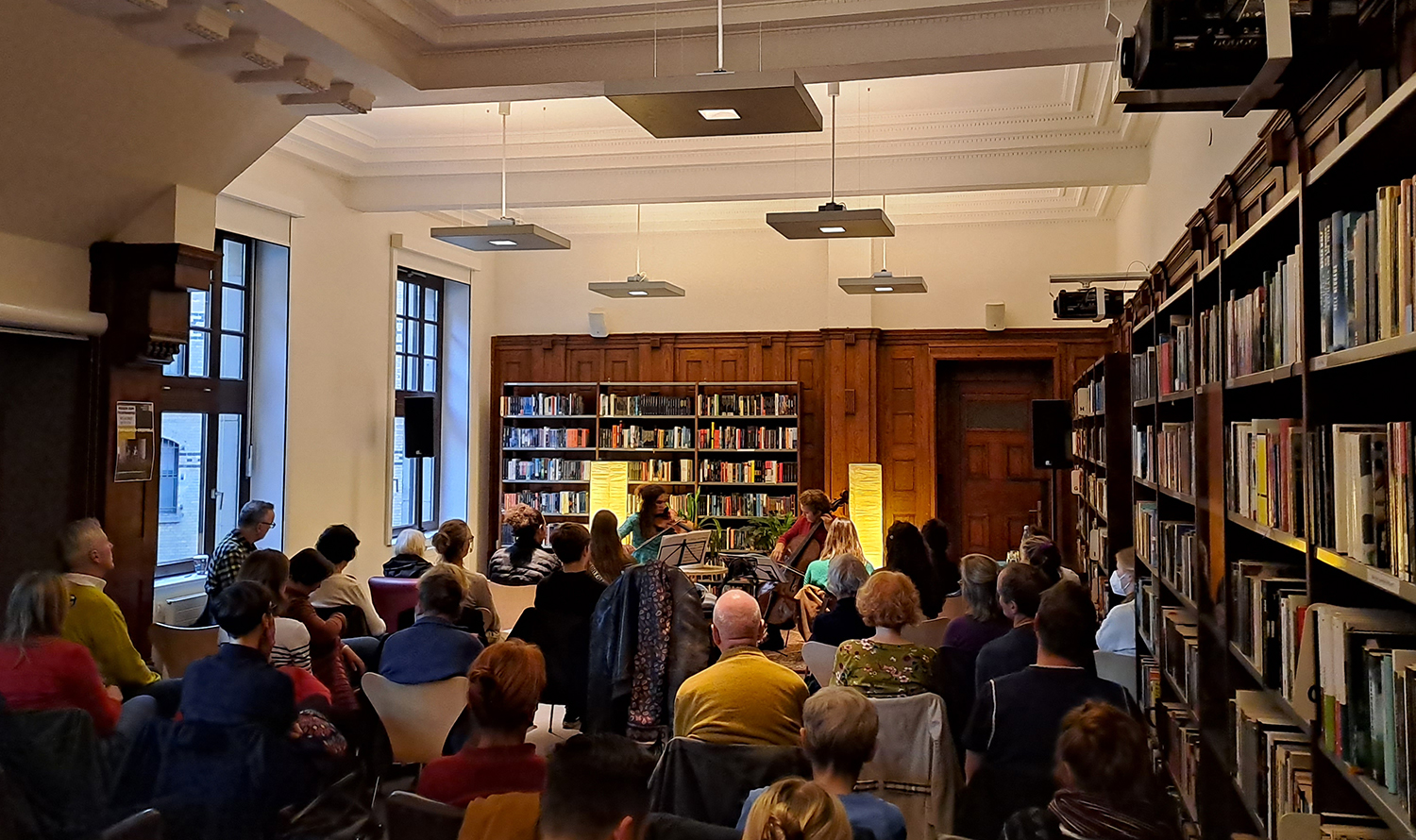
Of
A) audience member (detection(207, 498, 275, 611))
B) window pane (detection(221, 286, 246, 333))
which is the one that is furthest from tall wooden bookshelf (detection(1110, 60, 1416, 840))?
window pane (detection(221, 286, 246, 333))

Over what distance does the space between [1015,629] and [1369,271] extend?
2352 mm

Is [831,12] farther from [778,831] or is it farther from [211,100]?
[778,831]

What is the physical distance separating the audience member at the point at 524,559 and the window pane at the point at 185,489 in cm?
243

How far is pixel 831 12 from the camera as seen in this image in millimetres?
5176

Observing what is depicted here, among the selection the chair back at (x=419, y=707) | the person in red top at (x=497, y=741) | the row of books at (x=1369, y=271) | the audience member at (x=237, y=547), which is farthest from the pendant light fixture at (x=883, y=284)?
the row of books at (x=1369, y=271)

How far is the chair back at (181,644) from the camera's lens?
498cm

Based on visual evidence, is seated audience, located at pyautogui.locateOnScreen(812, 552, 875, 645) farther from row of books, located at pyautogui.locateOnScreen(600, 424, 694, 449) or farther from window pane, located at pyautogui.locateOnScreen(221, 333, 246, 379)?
row of books, located at pyautogui.locateOnScreen(600, 424, 694, 449)

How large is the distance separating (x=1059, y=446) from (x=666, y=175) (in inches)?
159

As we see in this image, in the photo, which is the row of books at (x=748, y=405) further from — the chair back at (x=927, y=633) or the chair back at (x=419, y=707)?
the chair back at (x=419, y=707)

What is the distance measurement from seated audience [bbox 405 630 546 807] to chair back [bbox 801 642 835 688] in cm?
184

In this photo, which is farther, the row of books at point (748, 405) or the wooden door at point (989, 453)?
the row of books at point (748, 405)

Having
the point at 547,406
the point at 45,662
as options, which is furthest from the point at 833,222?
the point at 547,406

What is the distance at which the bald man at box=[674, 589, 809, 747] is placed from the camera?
334cm

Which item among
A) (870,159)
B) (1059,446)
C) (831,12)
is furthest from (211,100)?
(1059,446)
